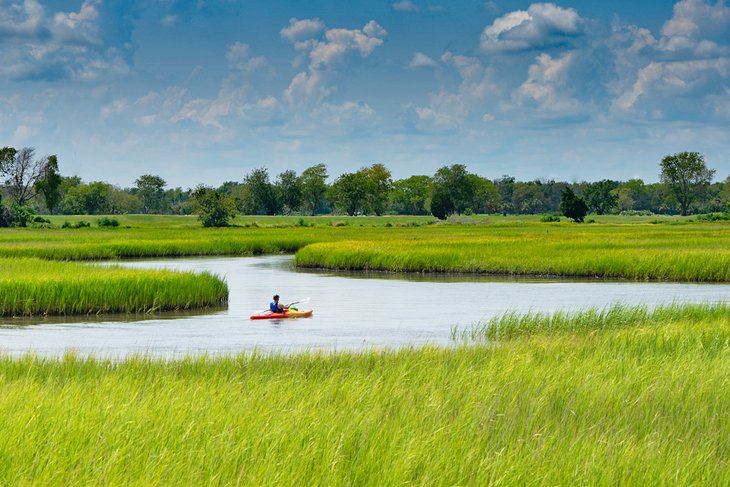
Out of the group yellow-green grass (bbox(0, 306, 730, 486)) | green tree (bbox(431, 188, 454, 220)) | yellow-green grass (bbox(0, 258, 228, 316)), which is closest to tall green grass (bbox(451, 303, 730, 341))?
yellow-green grass (bbox(0, 306, 730, 486))

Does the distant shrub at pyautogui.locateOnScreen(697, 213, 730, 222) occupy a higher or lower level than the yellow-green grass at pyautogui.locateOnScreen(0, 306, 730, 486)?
higher

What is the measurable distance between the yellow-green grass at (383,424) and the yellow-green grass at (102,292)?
16.0 m

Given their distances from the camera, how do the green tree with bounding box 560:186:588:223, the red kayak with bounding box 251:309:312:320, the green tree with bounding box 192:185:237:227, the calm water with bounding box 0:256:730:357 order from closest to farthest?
1. the calm water with bounding box 0:256:730:357
2. the red kayak with bounding box 251:309:312:320
3. the green tree with bounding box 192:185:237:227
4. the green tree with bounding box 560:186:588:223

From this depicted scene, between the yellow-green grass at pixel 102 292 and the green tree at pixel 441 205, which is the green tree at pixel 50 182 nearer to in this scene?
the green tree at pixel 441 205

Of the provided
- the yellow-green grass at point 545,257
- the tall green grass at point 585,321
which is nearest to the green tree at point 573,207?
the yellow-green grass at point 545,257

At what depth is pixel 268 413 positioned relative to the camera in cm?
1114

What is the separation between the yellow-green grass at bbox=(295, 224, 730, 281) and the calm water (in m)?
2.97

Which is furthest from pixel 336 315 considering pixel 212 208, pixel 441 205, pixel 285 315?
pixel 441 205

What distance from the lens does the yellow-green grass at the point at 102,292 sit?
1265 inches

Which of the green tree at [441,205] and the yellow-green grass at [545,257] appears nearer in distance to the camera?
the yellow-green grass at [545,257]

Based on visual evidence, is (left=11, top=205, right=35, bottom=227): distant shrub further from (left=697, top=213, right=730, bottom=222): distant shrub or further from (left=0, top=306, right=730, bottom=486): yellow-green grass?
(left=0, top=306, right=730, bottom=486): yellow-green grass

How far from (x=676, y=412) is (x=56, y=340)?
18142 millimetres

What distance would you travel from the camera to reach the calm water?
25078mm

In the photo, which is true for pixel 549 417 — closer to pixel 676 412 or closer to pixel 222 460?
pixel 676 412
